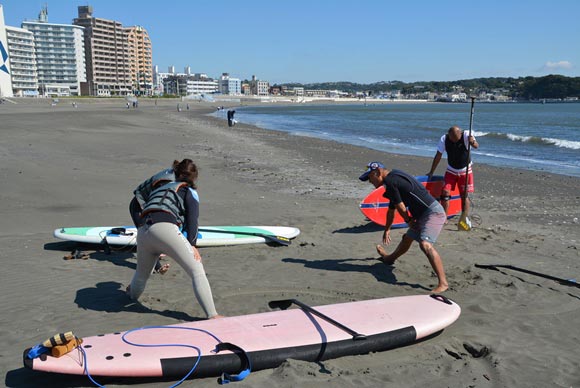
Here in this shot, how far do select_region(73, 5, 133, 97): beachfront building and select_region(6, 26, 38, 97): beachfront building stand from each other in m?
14.5

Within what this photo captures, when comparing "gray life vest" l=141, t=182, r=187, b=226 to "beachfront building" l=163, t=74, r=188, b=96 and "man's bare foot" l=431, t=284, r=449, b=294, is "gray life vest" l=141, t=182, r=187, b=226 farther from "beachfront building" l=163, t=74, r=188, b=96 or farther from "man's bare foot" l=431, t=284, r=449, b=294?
"beachfront building" l=163, t=74, r=188, b=96

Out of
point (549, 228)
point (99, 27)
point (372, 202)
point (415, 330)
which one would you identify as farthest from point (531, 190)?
point (99, 27)

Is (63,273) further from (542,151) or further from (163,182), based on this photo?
(542,151)

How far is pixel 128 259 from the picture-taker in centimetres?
680

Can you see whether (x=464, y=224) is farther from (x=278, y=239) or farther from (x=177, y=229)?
(x=177, y=229)

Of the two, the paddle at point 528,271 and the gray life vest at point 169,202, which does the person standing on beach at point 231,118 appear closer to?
the paddle at point 528,271

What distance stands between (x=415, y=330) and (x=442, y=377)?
0.56 meters

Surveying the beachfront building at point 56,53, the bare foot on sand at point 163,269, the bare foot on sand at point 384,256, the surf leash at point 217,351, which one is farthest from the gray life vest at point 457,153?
the beachfront building at point 56,53

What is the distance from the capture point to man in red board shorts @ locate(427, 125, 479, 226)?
8148mm

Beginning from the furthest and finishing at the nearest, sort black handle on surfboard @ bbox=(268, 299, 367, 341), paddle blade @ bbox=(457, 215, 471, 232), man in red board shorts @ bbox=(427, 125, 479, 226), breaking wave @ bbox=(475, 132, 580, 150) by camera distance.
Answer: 1. breaking wave @ bbox=(475, 132, 580, 150)
2. paddle blade @ bbox=(457, 215, 471, 232)
3. man in red board shorts @ bbox=(427, 125, 479, 226)
4. black handle on surfboard @ bbox=(268, 299, 367, 341)

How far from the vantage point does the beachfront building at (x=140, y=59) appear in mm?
148250

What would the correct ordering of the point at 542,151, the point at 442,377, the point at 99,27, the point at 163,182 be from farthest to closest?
the point at 99,27 → the point at 542,151 → the point at 163,182 → the point at 442,377

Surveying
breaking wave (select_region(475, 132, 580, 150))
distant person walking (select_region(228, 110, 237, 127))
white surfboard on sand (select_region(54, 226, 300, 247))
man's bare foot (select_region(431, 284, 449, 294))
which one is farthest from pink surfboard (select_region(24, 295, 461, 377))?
distant person walking (select_region(228, 110, 237, 127))

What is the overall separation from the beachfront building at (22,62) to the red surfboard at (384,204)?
12075 cm
